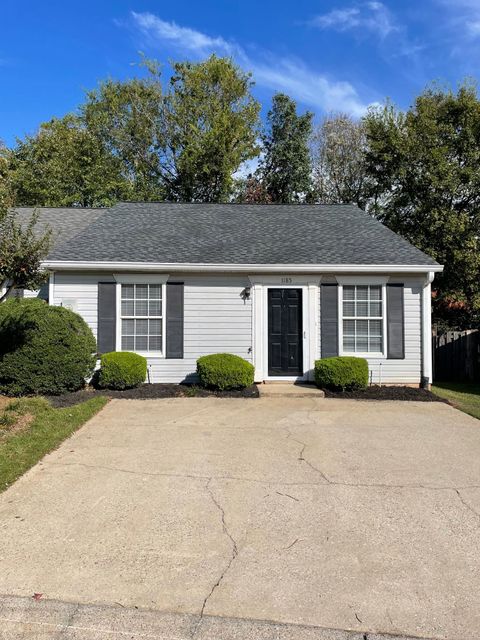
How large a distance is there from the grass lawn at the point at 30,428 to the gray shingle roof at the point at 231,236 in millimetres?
3749

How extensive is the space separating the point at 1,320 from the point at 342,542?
298 inches

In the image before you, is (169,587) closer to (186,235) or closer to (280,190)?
(186,235)

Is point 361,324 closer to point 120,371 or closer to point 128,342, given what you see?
point 128,342

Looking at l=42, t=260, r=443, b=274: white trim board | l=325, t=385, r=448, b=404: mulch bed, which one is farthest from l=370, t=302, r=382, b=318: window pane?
l=325, t=385, r=448, b=404: mulch bed

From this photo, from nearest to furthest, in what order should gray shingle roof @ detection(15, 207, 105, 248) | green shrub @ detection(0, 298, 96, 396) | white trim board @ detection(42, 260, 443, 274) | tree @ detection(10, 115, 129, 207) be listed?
green shrub @ detection(0, 298, 96, 396), white trim board @ detection(42, 260, 443, 274), gray shingle roof @ detection(15, 207, 105, 248), tree @ detection(10, 115, 129, 207)

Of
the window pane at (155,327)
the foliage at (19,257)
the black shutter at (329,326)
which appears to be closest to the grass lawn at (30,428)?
the foliage at (19,257)

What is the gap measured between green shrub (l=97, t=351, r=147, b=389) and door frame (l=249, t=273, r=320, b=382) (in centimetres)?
259

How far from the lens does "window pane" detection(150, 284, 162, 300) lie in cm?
1055

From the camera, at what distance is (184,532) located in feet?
12.1

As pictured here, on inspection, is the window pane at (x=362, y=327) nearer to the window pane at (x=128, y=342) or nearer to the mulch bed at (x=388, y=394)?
the mulch bed at (x=388, y=394)

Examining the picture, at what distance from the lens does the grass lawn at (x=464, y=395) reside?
8817 millimetres

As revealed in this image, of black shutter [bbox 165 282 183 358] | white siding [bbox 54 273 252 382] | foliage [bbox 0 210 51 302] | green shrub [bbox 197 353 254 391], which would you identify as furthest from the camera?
white siding [bbox 54 273 252 382]

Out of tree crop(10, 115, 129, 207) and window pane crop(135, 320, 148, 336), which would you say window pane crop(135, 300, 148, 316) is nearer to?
window pane crop(135, 320, 148, 336)

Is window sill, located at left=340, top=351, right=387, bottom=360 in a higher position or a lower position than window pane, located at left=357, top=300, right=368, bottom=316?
lower
